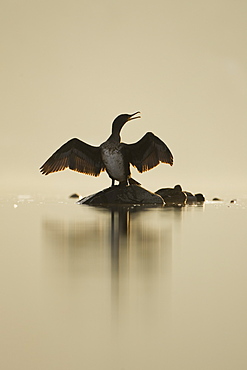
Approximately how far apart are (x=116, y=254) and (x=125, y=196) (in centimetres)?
981

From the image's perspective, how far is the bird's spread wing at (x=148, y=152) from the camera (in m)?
15.1

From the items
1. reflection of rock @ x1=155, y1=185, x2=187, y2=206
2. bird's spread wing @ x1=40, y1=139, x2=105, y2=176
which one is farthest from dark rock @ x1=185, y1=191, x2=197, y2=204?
bird's spread wing @ x1=40, y1=139, x2=105, y2=176

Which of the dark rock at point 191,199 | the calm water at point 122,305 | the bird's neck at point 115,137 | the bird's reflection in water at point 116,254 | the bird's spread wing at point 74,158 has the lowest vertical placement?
the calm water at point 122,305

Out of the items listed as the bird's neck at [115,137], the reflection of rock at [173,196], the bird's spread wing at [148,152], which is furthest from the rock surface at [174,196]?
the bird's neck at [115,137]

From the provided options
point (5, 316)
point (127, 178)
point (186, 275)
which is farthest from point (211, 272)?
point (127, 178)

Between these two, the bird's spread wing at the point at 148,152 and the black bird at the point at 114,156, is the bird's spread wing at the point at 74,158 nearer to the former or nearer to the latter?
the black bird at the point at 114,156

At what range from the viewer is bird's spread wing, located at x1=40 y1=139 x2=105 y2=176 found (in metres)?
15.5

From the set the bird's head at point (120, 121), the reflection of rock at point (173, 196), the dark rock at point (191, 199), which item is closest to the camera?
the bird's head at point (120, 121)

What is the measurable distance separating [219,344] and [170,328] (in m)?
0.29

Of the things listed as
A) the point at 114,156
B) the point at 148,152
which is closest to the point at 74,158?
the point at 114,156

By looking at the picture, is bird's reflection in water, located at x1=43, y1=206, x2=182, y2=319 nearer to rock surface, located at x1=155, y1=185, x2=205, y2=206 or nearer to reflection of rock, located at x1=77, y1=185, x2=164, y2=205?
reflection of rock, located at x1=77, y1=185, x2=164, y2=205

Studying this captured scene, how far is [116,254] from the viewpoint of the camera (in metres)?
5.41

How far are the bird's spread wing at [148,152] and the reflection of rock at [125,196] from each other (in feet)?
2.17

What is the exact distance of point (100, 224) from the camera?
28.6 feet
